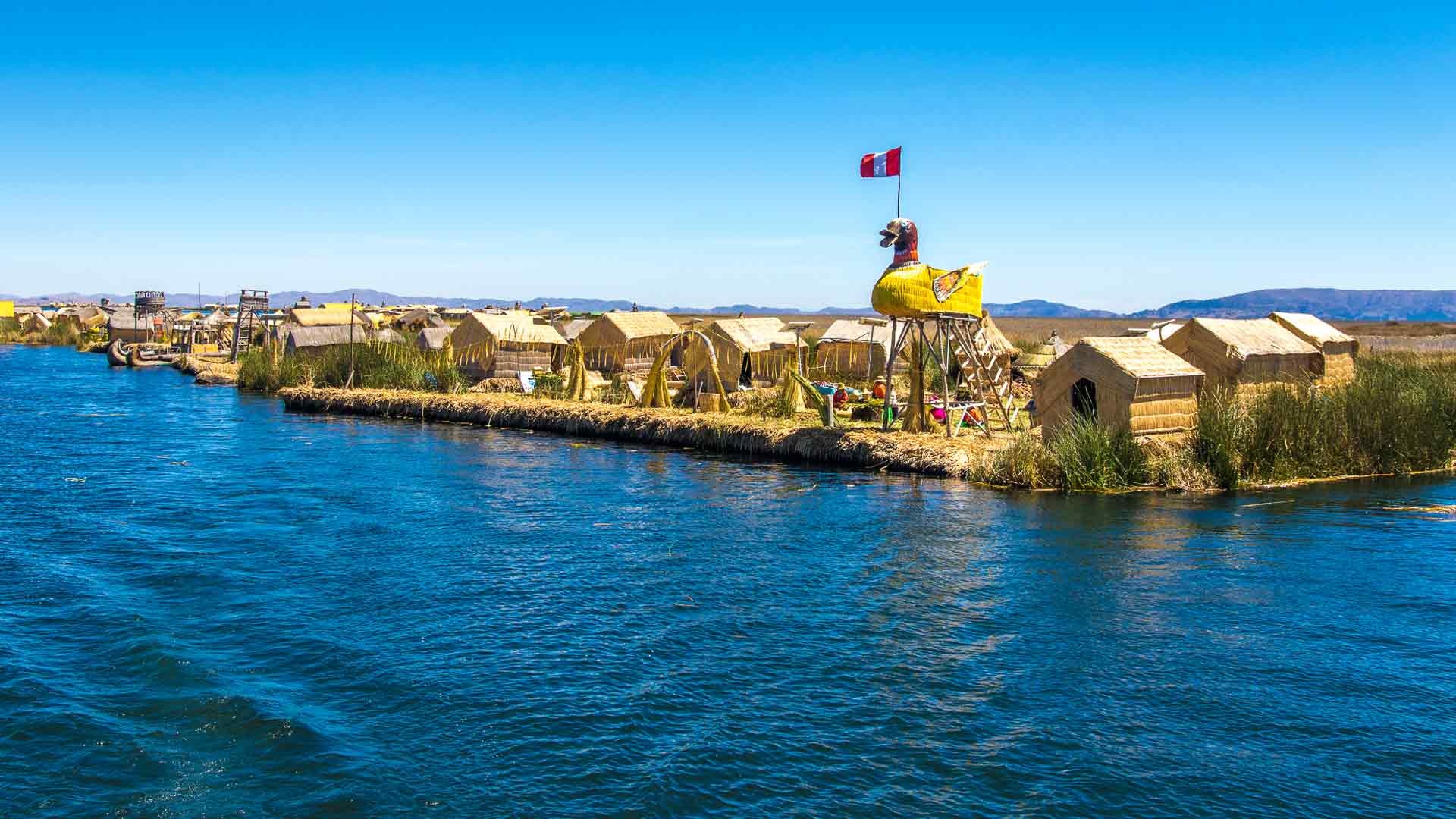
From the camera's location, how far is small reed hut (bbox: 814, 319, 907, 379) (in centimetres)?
4188

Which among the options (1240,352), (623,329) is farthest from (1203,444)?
(623,329)

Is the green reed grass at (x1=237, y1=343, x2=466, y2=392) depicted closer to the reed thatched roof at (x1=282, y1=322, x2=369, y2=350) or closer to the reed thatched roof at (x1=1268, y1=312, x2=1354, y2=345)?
the reed thatched roof at (x1=282, y1=322, x2=369, y2=350)

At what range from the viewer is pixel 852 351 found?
43.8 meters

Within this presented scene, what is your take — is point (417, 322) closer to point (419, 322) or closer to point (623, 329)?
point (419, 322)

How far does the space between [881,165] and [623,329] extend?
696 inches

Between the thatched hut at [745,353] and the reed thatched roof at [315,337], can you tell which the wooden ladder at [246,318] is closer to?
the reed thatched roof at [315,337]

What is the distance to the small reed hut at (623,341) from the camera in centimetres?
4231

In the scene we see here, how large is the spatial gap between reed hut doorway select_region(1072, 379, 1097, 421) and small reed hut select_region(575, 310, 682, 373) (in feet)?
61.3

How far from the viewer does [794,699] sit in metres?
11.9

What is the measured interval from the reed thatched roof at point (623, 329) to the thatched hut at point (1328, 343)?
1958 cm

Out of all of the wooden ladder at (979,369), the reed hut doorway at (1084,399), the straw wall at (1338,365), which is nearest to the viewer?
the reed hut doorway at (1084,399)

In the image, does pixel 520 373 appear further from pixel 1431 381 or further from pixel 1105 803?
pixel 1105 803

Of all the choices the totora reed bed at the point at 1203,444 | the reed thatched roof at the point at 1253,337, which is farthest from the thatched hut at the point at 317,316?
the reed thatched roof at the point at 1253,337

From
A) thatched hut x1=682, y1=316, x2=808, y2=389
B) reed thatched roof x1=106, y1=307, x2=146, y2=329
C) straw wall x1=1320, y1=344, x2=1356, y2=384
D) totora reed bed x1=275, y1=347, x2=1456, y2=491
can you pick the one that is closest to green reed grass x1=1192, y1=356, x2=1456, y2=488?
totora reed bed x1=275, y1=347, x2=1456, y2=491
